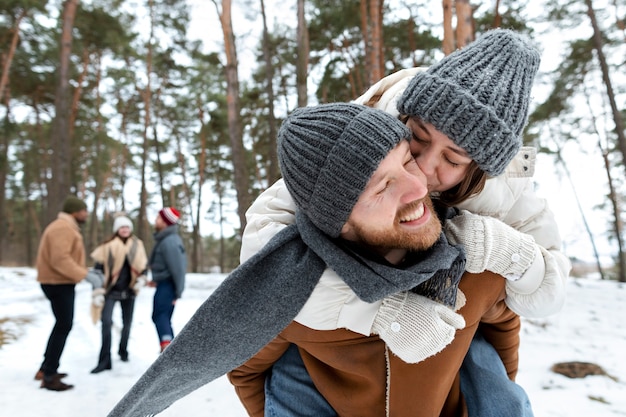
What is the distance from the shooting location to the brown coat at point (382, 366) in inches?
46.9

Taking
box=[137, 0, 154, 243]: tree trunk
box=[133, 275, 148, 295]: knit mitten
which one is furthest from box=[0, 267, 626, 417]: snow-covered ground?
box=[137, 0, 154, 243]: tree trunk

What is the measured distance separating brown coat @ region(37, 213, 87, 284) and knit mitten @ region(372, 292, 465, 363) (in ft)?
13.6

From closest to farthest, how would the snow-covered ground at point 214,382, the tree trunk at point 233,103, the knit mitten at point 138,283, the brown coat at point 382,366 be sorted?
the brown coat at point 382,366 < the snow-covered ground at point 214,382 < the knit mitten at point 138,283 < the tree trunk at point 233,103

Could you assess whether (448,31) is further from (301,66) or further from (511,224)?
(511,224)

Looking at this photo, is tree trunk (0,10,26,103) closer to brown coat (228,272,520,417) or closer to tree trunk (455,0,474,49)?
tree trunk (455,0,474,49)

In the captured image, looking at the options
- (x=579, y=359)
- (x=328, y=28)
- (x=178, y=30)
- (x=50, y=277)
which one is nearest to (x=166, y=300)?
(x=50, y=277)

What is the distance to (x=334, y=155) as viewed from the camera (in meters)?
1.13

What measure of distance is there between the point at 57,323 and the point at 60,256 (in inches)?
28.3

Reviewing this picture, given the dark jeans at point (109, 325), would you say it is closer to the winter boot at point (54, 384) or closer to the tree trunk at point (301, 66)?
the winter boot at point (54, 384)

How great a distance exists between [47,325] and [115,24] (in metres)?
9.52

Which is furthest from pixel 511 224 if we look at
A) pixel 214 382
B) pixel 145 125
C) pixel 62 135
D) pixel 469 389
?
pixel 145 125

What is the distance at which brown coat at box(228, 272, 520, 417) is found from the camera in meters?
1.19

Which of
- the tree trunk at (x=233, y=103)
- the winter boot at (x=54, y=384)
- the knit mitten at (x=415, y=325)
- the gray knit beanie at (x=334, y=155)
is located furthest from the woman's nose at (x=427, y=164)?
the tree trunk at (x=233, y=103)

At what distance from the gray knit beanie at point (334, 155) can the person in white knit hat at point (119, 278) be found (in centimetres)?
452
